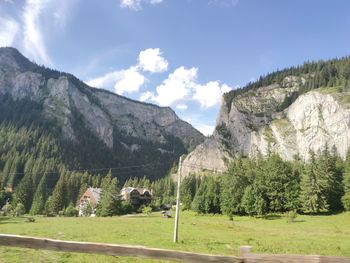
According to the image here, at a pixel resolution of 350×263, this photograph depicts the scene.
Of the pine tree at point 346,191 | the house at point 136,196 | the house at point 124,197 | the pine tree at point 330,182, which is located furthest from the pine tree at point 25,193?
the pine tree at point 346,191

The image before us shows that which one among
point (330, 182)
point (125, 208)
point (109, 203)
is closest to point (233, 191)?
point (330, 182)

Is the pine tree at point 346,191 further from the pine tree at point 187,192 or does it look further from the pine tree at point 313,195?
the pine tree at point 187,192

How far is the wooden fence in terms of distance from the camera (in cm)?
561

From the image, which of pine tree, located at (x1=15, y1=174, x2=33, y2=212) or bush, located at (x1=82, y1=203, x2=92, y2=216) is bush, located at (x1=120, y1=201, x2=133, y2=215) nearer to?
bush, located at (x1=82, y1=203, x2=92, y2=216)

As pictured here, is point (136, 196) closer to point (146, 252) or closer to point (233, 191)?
point (233, 191)

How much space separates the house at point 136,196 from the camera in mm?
149250

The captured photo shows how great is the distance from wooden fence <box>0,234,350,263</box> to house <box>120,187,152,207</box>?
139 meters

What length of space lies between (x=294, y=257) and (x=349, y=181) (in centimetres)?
9071

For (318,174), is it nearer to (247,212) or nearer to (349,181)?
(349,181)

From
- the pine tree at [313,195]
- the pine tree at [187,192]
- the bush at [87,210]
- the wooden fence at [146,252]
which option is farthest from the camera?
the pine tree at [187,192]

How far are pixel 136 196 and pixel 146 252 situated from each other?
154 meters

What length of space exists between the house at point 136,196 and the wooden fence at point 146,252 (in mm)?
138852

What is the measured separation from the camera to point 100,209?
10531 centimetres

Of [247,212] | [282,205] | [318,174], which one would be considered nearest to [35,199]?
Result: [247,212]
